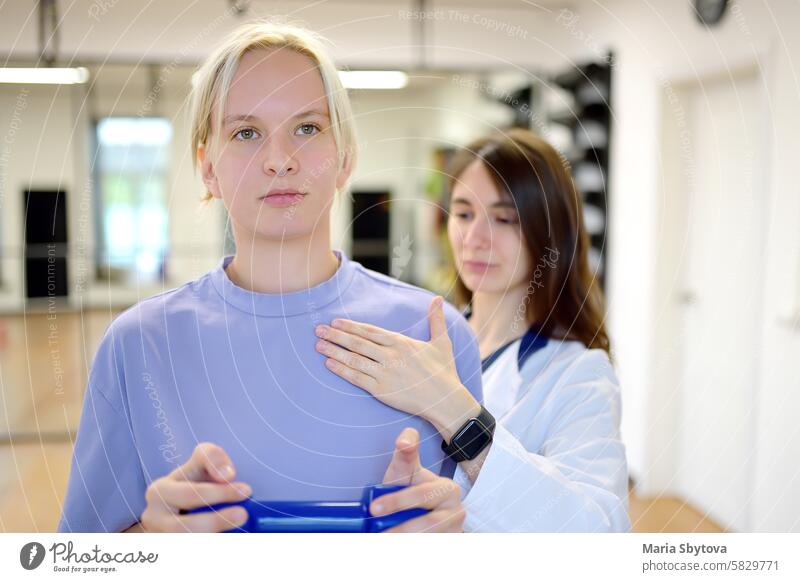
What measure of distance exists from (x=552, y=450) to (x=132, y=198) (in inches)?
99.0

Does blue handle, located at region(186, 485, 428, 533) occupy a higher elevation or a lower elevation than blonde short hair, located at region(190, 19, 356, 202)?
lower

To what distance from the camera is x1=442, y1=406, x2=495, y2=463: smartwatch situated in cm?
83

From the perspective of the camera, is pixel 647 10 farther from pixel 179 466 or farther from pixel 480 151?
pixel 179 466

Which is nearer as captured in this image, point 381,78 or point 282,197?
point 282,197

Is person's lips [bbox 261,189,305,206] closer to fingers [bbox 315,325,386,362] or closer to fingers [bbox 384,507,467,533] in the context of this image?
fingers [bbox 315,325,386,362]

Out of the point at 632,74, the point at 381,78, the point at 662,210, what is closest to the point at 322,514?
the point at 662,210

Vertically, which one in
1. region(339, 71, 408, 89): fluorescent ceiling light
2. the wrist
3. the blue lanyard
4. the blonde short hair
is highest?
region(339, 71, 408, 89): fluorescent ceiling light

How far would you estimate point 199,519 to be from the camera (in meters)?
0.76

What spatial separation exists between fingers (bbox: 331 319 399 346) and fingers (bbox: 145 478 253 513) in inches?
7.5

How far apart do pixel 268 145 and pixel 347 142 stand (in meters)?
0.09

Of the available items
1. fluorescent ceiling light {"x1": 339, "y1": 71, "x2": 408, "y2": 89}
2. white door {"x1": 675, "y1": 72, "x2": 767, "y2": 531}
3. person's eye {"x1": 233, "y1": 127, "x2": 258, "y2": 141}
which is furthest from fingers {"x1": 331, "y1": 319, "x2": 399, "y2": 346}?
fluorescent ceiling light {"x1": 339, "y1": 71, "x2": 408, "y2": 89}

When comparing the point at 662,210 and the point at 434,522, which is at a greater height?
the point at 662,210

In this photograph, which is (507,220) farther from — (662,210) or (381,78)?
(381,78)
